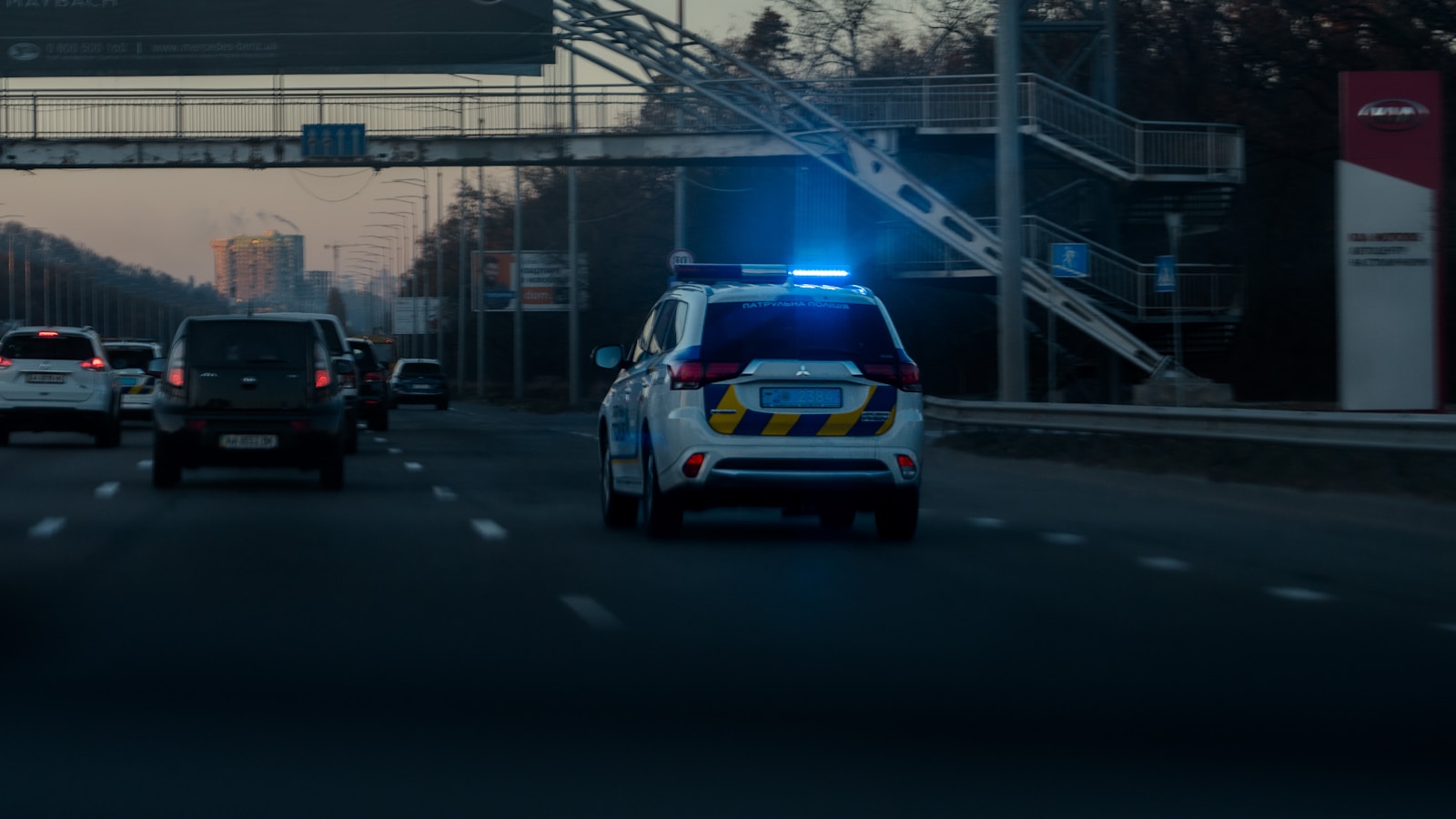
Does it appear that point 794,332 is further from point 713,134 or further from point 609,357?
point 713,134

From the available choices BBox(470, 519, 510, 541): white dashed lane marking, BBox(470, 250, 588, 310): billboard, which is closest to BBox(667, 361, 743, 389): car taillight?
Result: BBox(470, 519, 510, 541): white dashed lane marking

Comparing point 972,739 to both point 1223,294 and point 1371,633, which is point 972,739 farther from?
point 1223,294

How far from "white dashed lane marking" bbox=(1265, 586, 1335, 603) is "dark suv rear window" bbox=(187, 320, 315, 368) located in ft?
36.0

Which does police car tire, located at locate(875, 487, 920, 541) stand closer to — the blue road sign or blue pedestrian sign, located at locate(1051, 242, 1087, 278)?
blue pedestrian sign, located at locate(1051, 242, 1087, 278)

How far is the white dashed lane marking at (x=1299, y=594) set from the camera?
10656 millimetres

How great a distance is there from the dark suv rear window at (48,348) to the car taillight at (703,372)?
18.0m

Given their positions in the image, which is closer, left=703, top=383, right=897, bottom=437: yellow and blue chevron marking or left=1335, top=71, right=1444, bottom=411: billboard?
left=703, top=383, right=897, bottom=437: yellow and blue chevron marking

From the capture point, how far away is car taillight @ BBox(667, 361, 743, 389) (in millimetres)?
13203

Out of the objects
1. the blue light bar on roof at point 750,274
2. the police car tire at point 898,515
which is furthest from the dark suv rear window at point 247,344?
the police car tire at point 898,515

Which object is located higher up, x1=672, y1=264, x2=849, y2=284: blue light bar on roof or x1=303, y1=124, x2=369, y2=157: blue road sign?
x1=303, y1=124, x2=369, y2=157: blue road sign

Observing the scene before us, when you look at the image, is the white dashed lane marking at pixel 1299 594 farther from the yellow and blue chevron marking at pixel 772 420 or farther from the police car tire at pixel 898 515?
the yellow and blue chevron marking at pixel 772 420

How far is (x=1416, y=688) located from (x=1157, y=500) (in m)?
10.3

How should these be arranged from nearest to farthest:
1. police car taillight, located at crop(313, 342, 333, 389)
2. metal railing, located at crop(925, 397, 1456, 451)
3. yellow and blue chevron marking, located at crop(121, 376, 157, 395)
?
metal railing, located at crop(925, 397, 1456, 451) < police car taillight, located at crop(313, 342, 333, 389) < yellow and blue chevron marking, located at crop(121, 376, 157, 395)

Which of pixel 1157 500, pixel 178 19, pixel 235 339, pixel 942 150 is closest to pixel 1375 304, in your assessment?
pixel 1157 500
